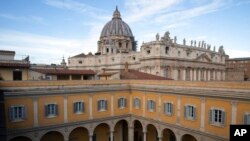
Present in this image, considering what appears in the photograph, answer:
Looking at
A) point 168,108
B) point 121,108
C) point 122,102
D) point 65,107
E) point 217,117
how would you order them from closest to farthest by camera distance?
point 217,117 → point 168,108 → point 65,107 → point 121,108 → point 122,102

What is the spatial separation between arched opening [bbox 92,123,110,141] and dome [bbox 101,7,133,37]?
48.3 meters

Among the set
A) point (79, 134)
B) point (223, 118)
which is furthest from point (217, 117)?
point (79, 134)

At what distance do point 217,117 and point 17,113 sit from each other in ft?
61.7

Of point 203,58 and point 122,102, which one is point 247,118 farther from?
point 203,58

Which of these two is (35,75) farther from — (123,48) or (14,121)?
(123,48)

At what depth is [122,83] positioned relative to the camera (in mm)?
27422

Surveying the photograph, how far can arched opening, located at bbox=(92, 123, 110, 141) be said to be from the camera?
27241 millimetres

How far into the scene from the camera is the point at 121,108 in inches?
1064

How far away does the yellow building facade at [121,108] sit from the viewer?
1758 cm

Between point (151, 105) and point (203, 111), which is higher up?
point (203, 111)

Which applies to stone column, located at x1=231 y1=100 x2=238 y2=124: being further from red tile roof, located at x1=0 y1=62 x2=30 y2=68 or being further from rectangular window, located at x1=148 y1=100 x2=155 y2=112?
red tile roof, located at x1=0 y1=62 x2=30 y2=68

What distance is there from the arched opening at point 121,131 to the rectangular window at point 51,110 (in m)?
10.1

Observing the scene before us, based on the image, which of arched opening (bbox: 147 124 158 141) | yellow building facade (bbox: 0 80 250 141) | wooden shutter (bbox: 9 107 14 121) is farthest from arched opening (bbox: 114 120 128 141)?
wooden shutter (bbox: 9 107 14 121)

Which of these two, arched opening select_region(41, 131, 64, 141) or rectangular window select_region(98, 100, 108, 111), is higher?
rectangular window select_region(98, 100, 108, 111)
